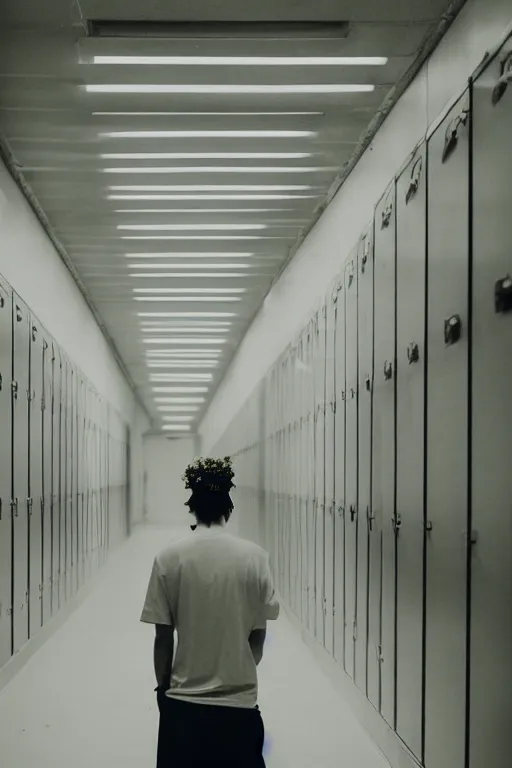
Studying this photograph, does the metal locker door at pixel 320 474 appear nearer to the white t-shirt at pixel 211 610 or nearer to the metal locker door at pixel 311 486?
the metal locker door at pixel 311 486

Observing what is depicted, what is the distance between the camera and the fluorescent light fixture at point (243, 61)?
4461 millimetres

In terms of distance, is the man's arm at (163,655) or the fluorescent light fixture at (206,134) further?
the fluorescent light fixture at (206,134)

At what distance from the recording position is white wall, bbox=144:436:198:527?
86.6 feet

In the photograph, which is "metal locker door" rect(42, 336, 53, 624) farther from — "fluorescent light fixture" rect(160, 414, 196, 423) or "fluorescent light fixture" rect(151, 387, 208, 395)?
"fluorescent light fixture" rect(160, 414, 196, 423)

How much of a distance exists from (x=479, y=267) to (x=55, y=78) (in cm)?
290

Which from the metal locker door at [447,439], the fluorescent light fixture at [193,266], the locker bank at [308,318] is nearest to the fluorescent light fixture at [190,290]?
the locker bank at [308,318]

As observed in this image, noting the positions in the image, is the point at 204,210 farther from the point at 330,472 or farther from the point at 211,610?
the point at 211,610

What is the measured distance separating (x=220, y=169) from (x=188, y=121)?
0.84m

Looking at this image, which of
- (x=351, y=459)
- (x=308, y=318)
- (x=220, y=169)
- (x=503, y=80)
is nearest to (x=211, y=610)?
(x=503, y=80)

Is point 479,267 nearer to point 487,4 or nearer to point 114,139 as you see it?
point 487,4

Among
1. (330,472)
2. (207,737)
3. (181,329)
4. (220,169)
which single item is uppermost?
(220,169)

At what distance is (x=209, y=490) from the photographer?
3176 mm

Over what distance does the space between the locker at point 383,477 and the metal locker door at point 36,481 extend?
2561mm

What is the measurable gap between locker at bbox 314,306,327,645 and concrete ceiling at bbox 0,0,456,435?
1171 millimetres
